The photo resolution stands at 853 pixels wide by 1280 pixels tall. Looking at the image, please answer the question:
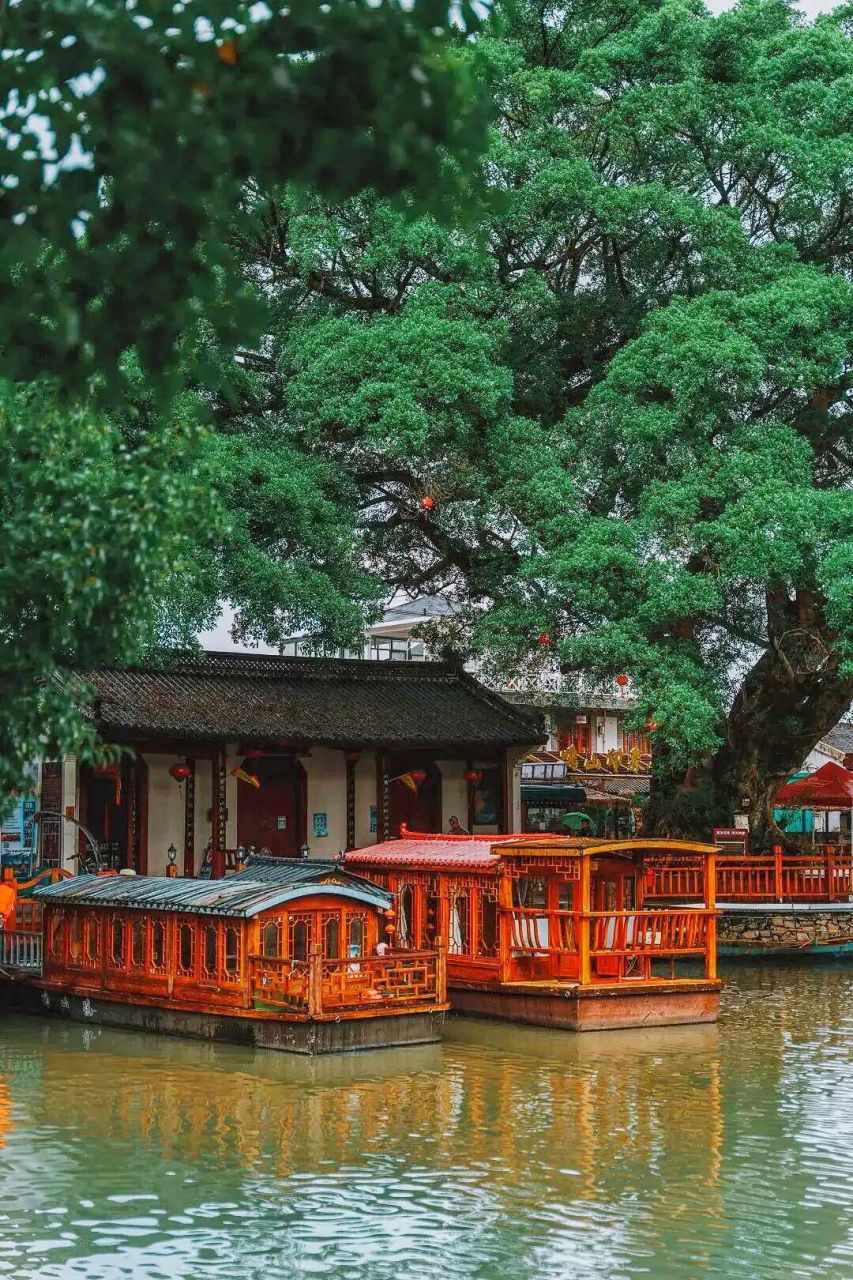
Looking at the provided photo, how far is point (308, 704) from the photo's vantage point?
27.2 metres

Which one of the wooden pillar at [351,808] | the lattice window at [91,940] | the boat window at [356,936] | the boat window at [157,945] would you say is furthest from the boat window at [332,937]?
the wooden pillar at [351,808]

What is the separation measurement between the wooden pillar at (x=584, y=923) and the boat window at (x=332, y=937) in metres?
2.68

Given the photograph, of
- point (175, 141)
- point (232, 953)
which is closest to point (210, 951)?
point (232, 953)

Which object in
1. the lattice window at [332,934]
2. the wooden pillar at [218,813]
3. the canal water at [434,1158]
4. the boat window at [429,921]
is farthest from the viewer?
the wooden pillar at [218,813]

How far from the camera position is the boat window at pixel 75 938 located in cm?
1906

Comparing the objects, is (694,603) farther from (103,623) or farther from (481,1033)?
(103,623)

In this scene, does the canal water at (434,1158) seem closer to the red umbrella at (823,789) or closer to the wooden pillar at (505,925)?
the wooden pillar at (505,925)

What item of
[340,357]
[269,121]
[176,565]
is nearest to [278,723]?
[340,357]

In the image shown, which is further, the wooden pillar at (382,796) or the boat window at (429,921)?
the wooden pillar at (382,796)

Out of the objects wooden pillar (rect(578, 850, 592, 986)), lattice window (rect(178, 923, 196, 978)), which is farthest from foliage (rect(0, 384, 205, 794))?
wooden pillar (rect(578, 850, 592, 986))

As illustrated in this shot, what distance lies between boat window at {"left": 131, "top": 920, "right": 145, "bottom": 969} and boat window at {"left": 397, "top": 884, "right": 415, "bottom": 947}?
3.10 meters

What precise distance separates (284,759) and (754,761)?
24.4 ft

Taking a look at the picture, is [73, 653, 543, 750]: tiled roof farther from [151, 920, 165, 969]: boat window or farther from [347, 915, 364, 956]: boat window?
[347, 915, 364, 956]: boat window

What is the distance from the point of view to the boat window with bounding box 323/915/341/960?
669 inches
